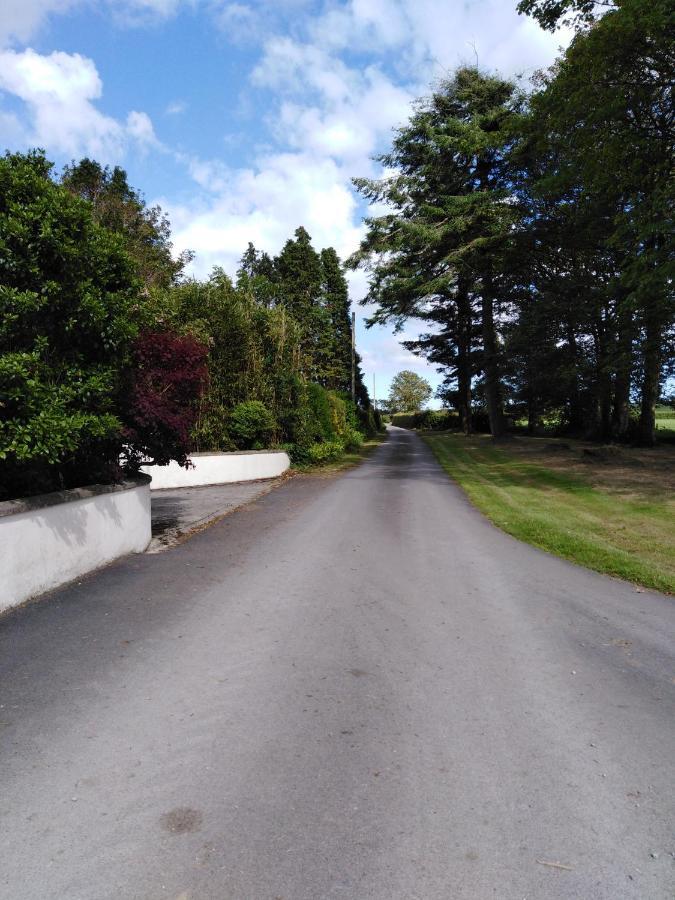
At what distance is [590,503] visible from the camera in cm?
1141

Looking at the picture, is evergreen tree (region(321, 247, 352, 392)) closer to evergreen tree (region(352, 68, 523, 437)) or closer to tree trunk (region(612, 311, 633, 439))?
evergreen tree (region(352, 68, 523, 437))

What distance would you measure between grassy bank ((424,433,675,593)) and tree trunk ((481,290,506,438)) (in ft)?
24.0

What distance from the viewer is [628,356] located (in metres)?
17.1

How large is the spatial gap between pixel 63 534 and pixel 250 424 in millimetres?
11049

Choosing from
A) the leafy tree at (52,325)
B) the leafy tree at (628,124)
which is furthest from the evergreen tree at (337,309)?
the leafy tree at (52,325)

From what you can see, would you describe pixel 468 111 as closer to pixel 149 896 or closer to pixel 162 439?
pixel 162 439

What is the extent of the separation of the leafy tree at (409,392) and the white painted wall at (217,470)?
321ft

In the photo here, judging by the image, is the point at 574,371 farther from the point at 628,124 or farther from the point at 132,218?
the point at 132,218

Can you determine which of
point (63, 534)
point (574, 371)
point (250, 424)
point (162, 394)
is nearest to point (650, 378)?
point (574, 371)

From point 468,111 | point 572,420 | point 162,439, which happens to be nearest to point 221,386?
point 162,439

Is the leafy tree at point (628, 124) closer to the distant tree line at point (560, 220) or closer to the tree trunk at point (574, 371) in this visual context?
the distant tree line at point (560, 220)

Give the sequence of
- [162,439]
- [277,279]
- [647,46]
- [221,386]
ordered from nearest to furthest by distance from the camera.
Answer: [162,439] → [647,46] → [221,386] → [277,279]

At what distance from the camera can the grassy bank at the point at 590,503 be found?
7.34 metres

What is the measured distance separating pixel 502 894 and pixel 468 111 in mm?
32472
